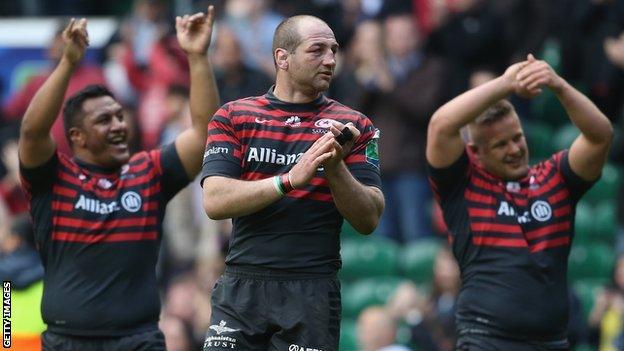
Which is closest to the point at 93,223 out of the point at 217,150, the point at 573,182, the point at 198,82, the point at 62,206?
the point at 62,206

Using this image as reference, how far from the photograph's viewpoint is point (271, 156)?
791cm

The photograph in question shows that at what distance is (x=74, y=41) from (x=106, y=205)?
106 centimetres

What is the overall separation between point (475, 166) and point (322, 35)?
77.4 inches

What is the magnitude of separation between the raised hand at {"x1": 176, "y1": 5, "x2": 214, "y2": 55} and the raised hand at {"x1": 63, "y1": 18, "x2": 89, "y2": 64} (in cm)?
62

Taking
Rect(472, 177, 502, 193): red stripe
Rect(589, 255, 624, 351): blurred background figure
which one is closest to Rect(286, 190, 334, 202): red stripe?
Rect(472, 177, 502, 193): red stripe

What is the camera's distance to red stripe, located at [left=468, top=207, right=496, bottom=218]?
9227 mm

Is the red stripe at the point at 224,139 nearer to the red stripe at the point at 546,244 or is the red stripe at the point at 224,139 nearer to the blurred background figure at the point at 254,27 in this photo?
the red stripe at the point at 546,244

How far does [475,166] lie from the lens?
9484 millimetres

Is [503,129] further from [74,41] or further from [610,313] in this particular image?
[610,313]

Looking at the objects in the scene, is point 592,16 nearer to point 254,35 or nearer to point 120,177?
point 254,35

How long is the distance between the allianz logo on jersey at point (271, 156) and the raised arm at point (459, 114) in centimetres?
158

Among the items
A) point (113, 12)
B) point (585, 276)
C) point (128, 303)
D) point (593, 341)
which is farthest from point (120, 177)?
point (113, 12)

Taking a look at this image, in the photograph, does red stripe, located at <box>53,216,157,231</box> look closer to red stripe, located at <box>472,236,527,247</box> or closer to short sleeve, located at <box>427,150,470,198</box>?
short sleeve, located at <box>427,150,470,198</box>

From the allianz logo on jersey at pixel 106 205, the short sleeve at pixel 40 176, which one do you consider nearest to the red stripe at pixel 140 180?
the allianz logo on jersey at pixel 106 205
